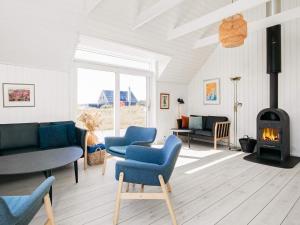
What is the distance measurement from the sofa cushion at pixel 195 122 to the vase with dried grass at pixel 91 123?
268 centimetres

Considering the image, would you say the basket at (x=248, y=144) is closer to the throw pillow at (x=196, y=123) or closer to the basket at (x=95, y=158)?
the throw pillow at (x=196, y=123)

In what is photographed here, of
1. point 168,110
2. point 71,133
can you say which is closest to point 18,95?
point 71,133

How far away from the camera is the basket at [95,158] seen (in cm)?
371

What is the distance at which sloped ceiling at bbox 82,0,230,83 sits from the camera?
11.8ft

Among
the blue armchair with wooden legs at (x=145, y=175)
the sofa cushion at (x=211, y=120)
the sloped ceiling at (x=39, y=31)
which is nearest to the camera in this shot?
the blue armchair with wooden legs at (x=145, y=175)

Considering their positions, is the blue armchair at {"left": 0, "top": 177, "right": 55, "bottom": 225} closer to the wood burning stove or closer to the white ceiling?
the white ceiling

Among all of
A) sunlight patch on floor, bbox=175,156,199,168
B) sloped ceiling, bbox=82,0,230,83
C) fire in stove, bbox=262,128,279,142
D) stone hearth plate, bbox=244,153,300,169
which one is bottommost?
sunlight patch on floor, bbox=175,156,199,168

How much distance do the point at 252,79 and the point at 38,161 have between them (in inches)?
198

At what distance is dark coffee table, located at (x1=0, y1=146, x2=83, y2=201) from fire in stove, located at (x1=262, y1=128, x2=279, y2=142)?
3.70 metres

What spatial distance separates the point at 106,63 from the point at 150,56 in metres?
1.22

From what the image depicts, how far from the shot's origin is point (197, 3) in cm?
432

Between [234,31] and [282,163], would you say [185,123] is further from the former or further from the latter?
A: [234,31]

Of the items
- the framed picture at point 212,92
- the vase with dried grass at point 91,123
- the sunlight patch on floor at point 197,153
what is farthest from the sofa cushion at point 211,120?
the vase with dried grass at point 91,123

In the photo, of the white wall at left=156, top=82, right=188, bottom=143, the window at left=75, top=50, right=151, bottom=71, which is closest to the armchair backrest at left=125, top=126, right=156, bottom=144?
the window at left=75, top=50, right=151, bottom=71
